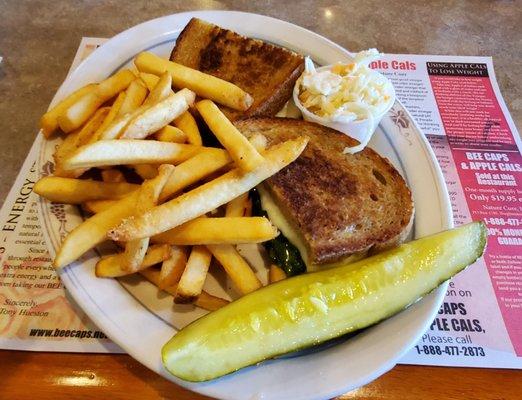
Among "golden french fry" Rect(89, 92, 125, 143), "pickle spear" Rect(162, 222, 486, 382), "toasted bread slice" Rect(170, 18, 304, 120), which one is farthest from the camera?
"toasted bread slice" Rect(170, 18, 304, 120)

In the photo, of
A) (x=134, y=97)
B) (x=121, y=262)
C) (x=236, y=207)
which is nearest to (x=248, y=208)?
(x=236, y=207)

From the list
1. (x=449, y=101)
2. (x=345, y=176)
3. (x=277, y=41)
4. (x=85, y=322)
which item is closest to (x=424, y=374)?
→ (x=345, y=176)

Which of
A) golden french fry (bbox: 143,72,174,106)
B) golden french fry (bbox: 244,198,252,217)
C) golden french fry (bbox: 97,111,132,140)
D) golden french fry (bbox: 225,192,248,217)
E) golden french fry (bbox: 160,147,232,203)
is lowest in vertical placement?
golden french fry (bbox: 244,198,252,217)

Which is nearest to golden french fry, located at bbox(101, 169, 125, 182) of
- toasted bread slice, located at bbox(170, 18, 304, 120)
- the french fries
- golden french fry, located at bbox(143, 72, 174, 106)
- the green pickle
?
the french fries

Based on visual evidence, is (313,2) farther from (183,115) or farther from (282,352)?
(282,352)

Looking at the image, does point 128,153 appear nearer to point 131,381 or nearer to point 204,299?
point 204,299

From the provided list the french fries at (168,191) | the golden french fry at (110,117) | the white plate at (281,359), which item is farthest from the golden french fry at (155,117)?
the white plate at (281,359)

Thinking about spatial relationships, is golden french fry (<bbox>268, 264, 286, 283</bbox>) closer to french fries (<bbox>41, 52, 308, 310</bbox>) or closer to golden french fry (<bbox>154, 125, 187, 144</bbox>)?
french fries (<bbox>41, 52, 308, 310</bbox>)
